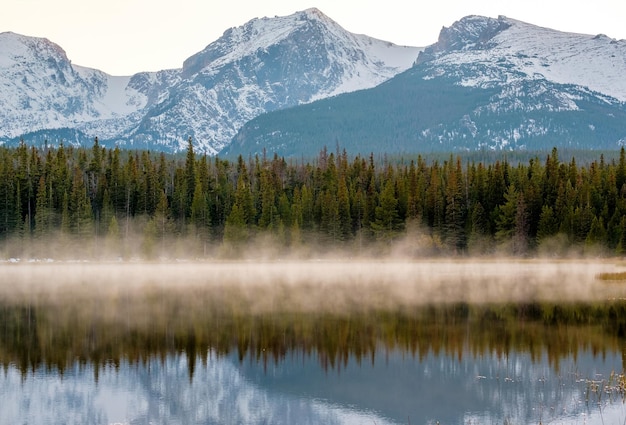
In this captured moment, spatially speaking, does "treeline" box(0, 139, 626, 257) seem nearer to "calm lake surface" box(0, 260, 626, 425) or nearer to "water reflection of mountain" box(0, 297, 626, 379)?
"calm lake surface" box(0, 260, 626, 425)

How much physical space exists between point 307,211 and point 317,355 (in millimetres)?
99148

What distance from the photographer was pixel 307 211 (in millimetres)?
139000

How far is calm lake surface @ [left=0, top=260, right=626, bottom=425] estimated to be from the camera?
3048 centimetres

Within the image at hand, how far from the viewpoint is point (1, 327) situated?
161 ft

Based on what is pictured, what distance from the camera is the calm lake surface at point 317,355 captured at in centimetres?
3048

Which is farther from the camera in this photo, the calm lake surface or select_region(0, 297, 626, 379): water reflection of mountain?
select_region(0, 297, 626, 379): water reflection of mountain

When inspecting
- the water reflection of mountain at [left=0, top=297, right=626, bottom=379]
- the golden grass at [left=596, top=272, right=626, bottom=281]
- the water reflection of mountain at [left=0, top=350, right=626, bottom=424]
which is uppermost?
the water reflection of mountain at [left=0, top=350, right=626, bottom=424]

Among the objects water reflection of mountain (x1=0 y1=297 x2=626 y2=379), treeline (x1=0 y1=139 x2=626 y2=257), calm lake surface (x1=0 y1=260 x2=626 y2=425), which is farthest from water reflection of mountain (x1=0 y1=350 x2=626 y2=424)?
treeline (x1=0 y1=139 x2=626 y2=257)

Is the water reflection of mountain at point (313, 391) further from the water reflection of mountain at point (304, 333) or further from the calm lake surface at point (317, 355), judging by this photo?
the water reflection of mountain at point (304, 333)

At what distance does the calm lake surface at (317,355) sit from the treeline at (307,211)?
52.4 meters

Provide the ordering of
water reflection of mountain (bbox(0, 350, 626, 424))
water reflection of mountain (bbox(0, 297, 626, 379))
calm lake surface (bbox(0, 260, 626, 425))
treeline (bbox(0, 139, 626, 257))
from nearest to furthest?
water reflection of mountain (bbox(0, 350, 626, 424))
calm lake surface (bbox(0, 260, 626, 425))
water reflection of mountain (bbox(0, 297, 626, 379))
treeline (bbox(0, 139, 626, 257))

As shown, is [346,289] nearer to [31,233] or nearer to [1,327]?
[1,327]

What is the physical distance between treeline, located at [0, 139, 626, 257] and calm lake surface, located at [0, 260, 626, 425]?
52.4 metres

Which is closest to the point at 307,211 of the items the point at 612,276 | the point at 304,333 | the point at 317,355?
the point at 612,276
